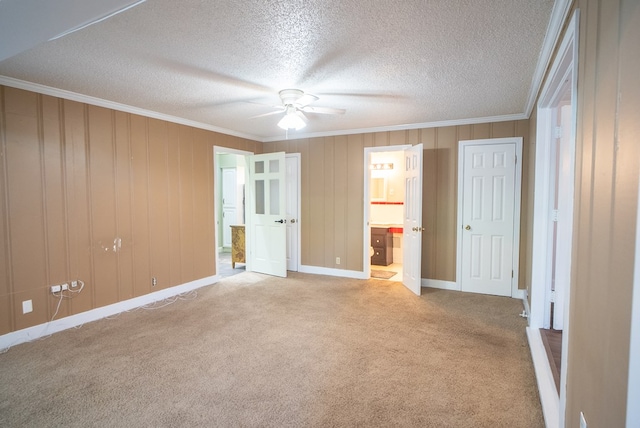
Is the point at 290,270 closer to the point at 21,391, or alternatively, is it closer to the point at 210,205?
the point at 210,205

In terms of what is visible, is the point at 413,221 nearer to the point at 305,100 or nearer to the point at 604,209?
the point at 305,100

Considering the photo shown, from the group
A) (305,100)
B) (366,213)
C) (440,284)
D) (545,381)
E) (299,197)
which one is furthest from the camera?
(299,197)

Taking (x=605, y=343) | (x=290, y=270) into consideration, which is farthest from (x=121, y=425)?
(x=290, y=270)

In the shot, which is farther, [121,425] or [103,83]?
[103,83]

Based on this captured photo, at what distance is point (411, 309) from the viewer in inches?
156

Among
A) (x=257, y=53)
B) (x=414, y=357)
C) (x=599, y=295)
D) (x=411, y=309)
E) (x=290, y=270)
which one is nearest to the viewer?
(x=599, y=295)

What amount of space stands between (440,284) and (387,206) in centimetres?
229

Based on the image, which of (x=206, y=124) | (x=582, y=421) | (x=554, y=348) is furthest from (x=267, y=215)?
(x=582, y=421)

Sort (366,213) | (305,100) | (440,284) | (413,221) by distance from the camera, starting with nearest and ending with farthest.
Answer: (305,100)
(413,221)
(440,284)
(366,213)

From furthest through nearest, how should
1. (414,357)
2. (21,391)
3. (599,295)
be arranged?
(414,357) → (21,391) → (599,295)

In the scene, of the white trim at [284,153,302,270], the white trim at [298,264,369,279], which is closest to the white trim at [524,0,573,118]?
the white trim at [298,264,369,279]

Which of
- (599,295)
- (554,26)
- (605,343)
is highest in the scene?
(554,26)

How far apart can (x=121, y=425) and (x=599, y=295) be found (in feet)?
8.42

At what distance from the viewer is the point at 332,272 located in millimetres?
5719
